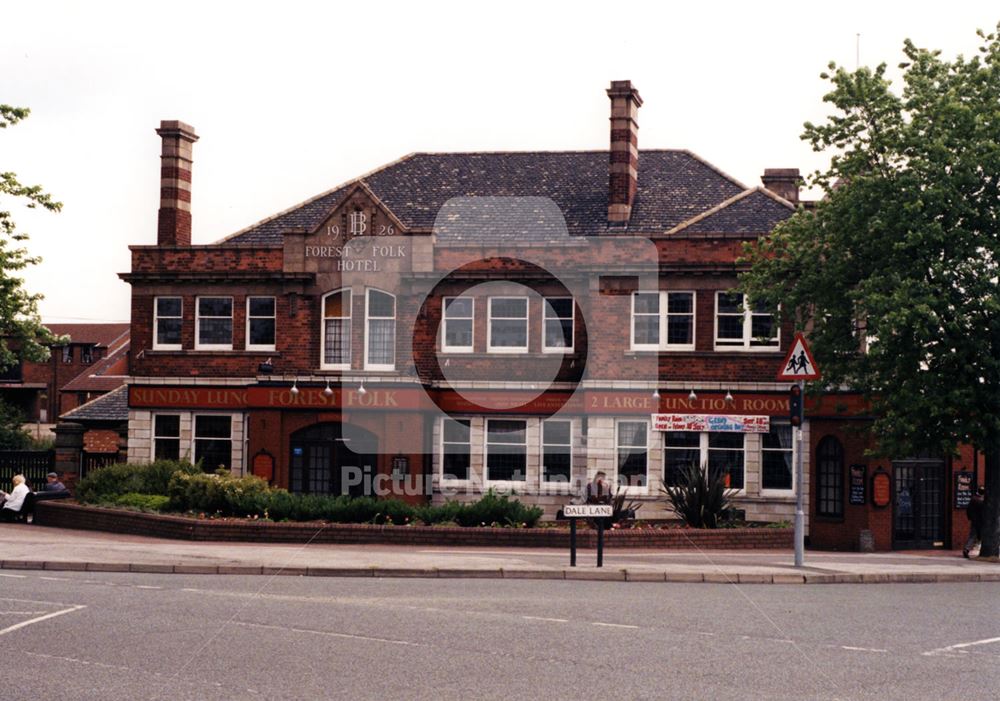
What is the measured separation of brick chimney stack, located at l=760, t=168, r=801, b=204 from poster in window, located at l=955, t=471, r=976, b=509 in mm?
10340

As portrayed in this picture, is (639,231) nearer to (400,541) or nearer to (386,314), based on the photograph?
(386,314)

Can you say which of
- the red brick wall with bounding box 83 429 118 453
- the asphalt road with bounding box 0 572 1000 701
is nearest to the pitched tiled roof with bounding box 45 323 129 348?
the red brick wall with bounding box 83 429 118 453

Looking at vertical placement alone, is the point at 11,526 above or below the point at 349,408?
below

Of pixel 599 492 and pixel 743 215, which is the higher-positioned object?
pixel 743 215

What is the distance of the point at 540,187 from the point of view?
3994 centimetres

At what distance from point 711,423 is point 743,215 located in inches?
240

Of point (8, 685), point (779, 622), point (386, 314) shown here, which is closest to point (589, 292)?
point (386, 314)

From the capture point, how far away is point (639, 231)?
37.2 m

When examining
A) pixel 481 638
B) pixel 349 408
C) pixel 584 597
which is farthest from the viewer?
pixel 349 408

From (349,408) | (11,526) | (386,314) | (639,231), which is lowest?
(11,526)

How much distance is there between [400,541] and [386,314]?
1184cm

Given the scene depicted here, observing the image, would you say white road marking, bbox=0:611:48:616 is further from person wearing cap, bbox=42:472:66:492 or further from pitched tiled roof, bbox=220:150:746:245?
pitched tiled roof, bbox=220:150:746:245

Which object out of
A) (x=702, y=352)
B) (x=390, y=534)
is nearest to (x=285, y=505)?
(x=390, y=534)

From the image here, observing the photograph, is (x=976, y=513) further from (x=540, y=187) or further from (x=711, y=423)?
(x=540, y=187)
